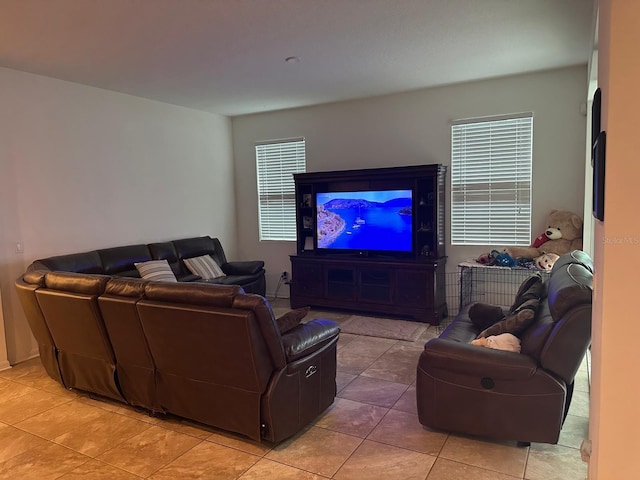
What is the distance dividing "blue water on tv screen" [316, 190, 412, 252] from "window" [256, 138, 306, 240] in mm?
914

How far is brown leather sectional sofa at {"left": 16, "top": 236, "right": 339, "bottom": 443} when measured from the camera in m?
2.59

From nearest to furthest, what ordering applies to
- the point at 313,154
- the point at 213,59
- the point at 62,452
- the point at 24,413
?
the point at 62,452, the point at 24,413, the point at 213,59, the point at 313,154

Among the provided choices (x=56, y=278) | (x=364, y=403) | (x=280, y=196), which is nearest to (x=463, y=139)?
(x=280, y=196)

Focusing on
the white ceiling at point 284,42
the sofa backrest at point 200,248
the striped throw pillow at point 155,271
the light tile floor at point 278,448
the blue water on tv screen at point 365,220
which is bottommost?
the light tile floor at point 278,448

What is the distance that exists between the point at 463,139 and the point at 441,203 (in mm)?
835

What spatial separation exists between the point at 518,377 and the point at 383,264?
2960 millimetres

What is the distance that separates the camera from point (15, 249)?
4.36 metres

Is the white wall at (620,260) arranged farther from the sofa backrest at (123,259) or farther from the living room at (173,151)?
the sofa backrest at (123,259)

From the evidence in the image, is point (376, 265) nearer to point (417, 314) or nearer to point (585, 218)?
point (417, 314)

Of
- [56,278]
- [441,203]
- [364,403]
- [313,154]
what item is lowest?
[364,403]

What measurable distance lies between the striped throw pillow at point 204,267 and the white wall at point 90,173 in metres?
0.53

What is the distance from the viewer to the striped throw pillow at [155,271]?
5.07 metres

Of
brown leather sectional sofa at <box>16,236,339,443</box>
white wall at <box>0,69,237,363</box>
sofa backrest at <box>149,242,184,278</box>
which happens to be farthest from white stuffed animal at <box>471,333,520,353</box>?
white wall at <box>0,69,237,363</box>

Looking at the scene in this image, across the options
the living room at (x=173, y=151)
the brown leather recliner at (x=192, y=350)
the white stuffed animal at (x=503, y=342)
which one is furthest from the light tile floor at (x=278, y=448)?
Result: the living room at (x=173, y=151)
